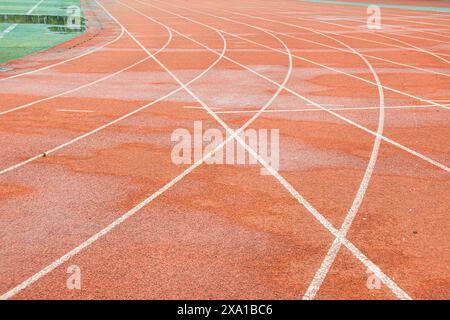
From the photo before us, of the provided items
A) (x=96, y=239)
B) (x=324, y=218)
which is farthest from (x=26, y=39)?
(x=324, y=218)

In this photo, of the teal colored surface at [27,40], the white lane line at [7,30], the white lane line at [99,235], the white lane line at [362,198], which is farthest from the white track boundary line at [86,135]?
the white lane line at [7,30]

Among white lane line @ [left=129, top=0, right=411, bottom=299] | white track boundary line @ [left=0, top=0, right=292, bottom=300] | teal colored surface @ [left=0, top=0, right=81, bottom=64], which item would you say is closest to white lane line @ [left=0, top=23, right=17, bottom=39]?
teal colored surface @ [left=0, top=0, right=81, bottom=64]

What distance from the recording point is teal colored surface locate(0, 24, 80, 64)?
18969 millimetres

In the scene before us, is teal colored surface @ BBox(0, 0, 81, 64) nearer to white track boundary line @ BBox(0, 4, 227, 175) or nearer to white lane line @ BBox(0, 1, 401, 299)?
white track boundary line @ BBox(0, 4, 227, 175)

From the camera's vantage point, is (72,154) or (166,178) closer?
(166,178)

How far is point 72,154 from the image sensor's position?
8617 millimetres

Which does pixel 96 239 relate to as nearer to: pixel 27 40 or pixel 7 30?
pixel 27 40

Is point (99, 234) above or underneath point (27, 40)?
underneath

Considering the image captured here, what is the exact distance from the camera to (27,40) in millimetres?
21906

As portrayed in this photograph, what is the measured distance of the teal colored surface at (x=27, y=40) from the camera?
19.0 meters

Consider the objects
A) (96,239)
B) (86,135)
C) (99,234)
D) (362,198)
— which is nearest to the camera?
(96,239)
